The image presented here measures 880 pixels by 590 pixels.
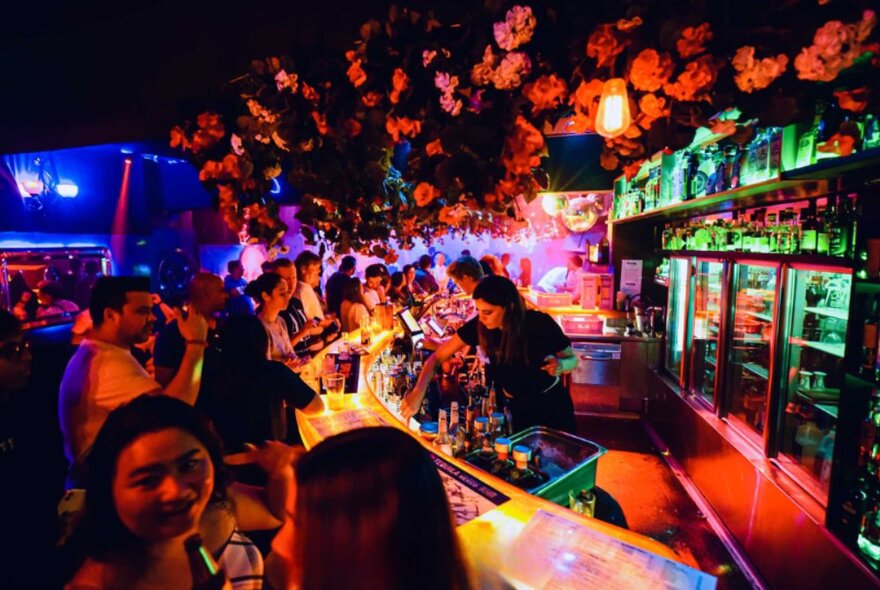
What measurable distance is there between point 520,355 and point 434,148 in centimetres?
174

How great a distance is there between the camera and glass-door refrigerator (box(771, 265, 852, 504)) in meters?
2.96

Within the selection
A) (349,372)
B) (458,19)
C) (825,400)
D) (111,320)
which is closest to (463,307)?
(349,372)

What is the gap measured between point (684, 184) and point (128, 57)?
13.6 ft

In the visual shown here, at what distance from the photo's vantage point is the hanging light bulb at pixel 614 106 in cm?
130

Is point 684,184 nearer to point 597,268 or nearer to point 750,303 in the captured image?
point 750,303

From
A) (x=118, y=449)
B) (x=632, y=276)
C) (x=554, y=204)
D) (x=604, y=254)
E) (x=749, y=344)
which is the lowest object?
(x=749, y=344)

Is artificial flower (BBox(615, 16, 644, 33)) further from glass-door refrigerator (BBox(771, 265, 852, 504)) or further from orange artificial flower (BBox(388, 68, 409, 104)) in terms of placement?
glass-door refrigerator (BBox(771, 265, 852, 504))

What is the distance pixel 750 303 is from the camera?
3916 mm

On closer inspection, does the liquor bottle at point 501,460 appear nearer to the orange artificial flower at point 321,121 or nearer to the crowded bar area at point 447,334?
the crowded bar area at point 447,334

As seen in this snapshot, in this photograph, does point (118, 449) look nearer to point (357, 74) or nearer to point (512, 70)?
point (357, 74)

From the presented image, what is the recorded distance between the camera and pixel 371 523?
0.86m

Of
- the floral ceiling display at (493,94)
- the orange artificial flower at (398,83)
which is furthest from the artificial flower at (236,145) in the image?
the orange artificial flower at (398,83)

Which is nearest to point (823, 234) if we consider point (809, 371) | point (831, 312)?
point (831, 312)

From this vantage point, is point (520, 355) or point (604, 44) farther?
point (520, 355)
